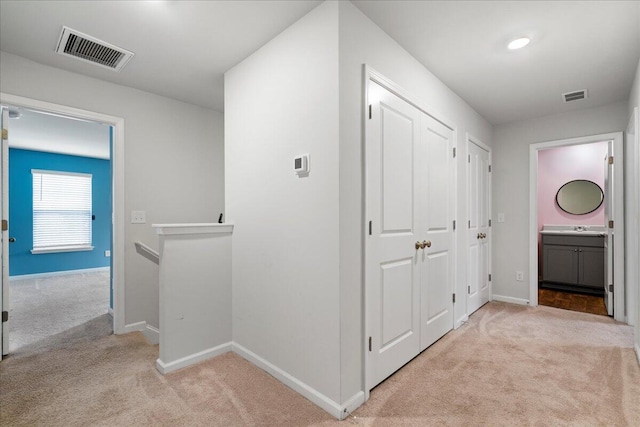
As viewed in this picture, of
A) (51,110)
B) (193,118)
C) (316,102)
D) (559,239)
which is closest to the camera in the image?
(316,102)

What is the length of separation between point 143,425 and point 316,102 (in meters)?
2.05

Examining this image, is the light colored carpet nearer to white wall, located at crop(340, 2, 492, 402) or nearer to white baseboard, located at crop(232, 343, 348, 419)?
white baseboard, located at crop(232, 343, 348, 419)

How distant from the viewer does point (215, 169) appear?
12.1 ft

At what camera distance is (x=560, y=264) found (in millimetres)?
4586

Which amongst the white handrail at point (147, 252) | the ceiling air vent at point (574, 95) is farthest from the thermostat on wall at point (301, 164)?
the ceiling air vent at point (574, 95)

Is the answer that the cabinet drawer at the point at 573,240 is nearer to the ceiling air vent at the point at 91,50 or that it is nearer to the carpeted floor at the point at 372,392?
the carpeted floor at the point at 372,392

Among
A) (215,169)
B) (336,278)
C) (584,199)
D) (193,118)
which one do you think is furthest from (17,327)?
(584,199)

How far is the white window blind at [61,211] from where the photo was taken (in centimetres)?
595

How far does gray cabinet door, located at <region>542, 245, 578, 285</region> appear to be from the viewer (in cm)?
448

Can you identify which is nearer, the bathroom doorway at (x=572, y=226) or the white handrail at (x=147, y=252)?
the white handrail at (x=147, y=252)

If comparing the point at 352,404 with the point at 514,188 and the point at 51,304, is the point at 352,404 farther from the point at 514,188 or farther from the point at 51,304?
the point at 51,304

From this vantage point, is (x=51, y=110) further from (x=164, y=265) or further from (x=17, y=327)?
(x=17, y=327)

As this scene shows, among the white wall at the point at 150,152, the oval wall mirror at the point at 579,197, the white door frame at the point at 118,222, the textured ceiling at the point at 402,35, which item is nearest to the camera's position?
the textured ceiling at the point at 402,35

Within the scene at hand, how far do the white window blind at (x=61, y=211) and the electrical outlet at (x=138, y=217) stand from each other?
462cm
